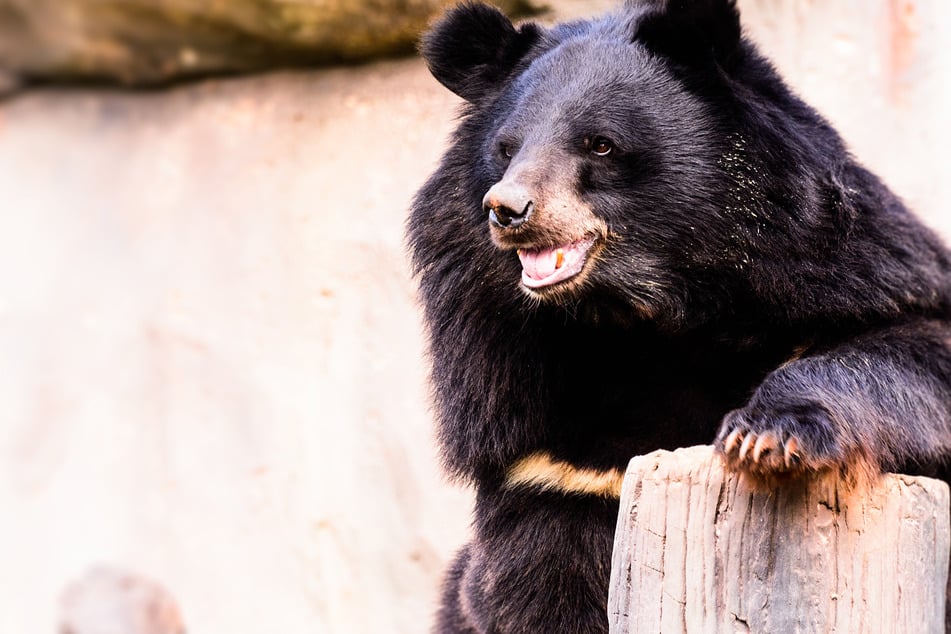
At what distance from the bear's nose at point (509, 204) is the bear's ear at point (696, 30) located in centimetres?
63

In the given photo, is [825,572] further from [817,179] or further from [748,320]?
[817,179]

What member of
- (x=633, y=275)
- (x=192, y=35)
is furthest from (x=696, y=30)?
(x=192, y=35)

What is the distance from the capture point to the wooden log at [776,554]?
6.93 ft

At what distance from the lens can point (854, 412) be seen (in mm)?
2602

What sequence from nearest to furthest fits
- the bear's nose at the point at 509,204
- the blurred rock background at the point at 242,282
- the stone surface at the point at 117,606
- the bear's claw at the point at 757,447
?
the bear's claw at the point at 757,447 → the bear's nose at the point at 509,204 → the blurred rock background at the point at 242,282 → the stone surface at the point at 117,606

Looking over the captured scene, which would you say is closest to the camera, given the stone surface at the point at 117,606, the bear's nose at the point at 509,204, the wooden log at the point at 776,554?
the wooden log at the point at 776,554

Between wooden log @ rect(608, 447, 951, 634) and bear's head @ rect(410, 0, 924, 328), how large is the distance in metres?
0.77

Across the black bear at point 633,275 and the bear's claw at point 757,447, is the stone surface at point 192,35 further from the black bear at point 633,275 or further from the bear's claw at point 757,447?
the bear's claw at point 757,447

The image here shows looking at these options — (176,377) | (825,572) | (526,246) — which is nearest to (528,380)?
(526,246)

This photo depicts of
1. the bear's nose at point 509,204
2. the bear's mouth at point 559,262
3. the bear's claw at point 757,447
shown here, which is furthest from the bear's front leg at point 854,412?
the bear's nose at point 509,204

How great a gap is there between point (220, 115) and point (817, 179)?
3.56 m

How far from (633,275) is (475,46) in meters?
0.85

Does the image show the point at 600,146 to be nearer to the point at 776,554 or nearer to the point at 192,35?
the point at 776,554

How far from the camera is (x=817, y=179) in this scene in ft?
9.93
